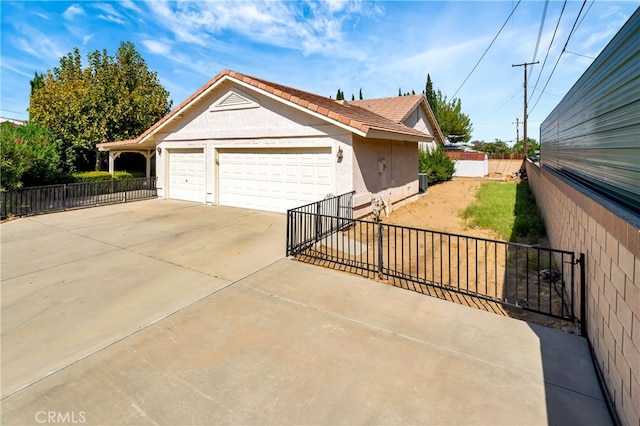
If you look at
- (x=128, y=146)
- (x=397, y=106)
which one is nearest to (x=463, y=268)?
(x=397, y=106)

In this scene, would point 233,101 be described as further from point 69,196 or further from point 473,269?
point 473,269

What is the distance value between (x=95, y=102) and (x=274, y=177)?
14.6 meters

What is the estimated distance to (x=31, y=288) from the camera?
5.15 metres

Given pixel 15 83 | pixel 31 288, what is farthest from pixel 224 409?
pixel 15 83

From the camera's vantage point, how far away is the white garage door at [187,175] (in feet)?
45.0

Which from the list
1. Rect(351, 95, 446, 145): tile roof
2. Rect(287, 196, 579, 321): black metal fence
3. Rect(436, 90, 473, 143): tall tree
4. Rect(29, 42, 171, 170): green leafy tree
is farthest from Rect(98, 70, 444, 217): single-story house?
Rect(436, 90, 473, 143): tall tree

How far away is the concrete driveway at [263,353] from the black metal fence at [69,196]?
6412 millimetres

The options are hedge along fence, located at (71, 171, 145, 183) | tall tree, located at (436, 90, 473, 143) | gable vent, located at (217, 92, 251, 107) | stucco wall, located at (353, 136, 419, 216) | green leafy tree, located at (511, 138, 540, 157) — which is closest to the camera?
stucco wall, located at (353, 136, 419, 216)

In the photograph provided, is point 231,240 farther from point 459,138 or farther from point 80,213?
point 459,138

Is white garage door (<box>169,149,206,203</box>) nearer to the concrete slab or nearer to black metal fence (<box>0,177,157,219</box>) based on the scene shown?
black metal fence (<box>0,177,157,219</box>)

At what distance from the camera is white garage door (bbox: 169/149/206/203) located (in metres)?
13.7

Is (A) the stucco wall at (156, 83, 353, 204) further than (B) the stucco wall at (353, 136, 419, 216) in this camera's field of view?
No

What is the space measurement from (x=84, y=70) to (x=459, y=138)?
4100 centimetres

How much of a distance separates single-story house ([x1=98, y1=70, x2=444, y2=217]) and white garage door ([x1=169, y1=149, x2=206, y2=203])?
43mm
